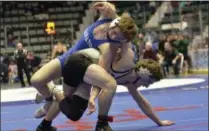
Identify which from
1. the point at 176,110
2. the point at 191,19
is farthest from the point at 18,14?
the point at 176,110

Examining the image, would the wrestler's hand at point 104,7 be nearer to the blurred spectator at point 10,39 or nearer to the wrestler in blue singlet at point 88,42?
the wrestler in blue singlet at point 88,42

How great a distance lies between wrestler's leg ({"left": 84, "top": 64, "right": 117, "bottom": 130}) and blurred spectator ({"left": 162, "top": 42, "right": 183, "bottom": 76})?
10.6m

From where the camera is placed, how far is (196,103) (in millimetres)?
6875

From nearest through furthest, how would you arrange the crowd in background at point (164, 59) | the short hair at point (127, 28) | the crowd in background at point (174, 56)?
the short hair at point (127, 28), the crowd in background at point (164, 59), the crowd in background at point (174, 56)

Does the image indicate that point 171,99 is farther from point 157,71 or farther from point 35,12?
point 35,12

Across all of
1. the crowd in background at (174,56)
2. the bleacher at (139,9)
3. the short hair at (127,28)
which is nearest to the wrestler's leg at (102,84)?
the short hair at (127,28)

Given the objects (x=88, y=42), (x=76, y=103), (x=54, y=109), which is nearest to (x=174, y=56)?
(x=88, y=42)

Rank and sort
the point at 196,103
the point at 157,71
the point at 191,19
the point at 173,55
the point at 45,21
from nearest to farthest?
the point at 157,71 → the point at 196,103 → the point at 173,55 → the point at 191,19 → the point at 45,21

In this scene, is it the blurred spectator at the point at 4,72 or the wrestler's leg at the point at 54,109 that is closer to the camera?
the wrestler's leg at the point at 54,109

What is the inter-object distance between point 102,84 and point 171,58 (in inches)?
433

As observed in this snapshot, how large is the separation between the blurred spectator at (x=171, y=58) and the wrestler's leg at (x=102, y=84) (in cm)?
1063

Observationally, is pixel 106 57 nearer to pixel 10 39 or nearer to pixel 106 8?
pixel 106 8

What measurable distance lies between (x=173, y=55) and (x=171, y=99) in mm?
7259

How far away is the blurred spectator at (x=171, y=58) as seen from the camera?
14.7m
